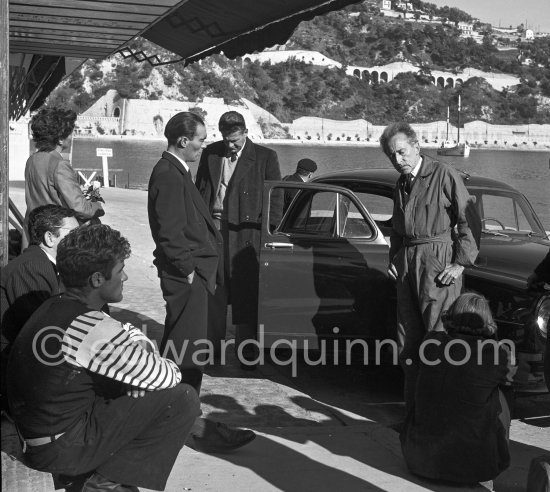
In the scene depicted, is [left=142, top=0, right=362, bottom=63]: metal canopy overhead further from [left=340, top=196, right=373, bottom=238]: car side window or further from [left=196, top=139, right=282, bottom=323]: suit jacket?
[left=340, top=196, right=373, bottom=238]: car side window

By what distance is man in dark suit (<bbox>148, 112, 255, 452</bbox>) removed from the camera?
5.24 m

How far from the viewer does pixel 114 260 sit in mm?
3775

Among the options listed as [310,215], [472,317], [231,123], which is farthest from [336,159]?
[472,317]

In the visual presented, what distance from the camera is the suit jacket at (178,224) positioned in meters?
5.24

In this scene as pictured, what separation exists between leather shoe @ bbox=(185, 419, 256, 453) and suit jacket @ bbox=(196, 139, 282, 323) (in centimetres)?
184

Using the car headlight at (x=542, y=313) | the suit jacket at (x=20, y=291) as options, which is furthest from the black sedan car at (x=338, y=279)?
the suit jacket at (x=20, y=291)

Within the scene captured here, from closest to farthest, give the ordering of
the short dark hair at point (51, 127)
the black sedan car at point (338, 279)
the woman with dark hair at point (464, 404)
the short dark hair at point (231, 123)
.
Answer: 1. the woman with dark hair at point (464, 404)
2. the short dark hair at point (51, 127)
3. the black sedan car at point (338, 279)
4. the short dark hair at point (231, 123)

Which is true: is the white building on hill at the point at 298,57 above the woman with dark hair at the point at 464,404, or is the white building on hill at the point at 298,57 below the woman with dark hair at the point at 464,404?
above

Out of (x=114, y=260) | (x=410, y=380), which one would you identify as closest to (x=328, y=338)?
(x=410, y=380)

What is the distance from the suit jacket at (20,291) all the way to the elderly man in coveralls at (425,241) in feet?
6.95

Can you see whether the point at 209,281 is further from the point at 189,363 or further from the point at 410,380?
the point at 410,380

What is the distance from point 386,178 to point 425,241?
85.8 inches

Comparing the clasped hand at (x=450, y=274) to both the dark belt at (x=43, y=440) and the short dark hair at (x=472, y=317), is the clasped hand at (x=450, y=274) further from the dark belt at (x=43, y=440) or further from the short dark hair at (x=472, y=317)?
the dark belt at (x=43, y=440)

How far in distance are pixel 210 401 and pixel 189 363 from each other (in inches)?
43.5
